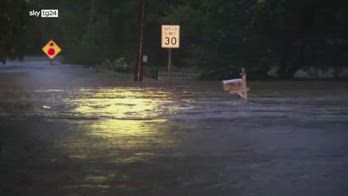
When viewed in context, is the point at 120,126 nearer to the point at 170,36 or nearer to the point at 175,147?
the point at 175,147

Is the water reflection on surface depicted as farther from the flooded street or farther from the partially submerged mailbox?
the partially submerged mailbox

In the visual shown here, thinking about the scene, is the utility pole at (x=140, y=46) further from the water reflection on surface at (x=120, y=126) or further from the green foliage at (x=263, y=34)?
the water reflection on surface at (x=120, y=126)

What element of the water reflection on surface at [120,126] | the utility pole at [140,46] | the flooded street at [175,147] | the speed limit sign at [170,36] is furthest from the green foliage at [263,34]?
the flooded street at [175,147]

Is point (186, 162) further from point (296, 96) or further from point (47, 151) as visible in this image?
point (296, 96)

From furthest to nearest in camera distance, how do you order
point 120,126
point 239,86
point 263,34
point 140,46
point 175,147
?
point 263,34 < point 140,46 < point 239,86 < point 120,126 < point 175,147

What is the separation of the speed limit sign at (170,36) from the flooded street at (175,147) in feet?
23.7

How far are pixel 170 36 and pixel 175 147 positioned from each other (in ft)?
58.3

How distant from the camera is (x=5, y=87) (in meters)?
29.8

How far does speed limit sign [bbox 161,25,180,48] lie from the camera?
29344mm

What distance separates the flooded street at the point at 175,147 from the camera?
880cm

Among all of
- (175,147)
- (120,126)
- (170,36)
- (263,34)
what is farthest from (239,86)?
(263,34)

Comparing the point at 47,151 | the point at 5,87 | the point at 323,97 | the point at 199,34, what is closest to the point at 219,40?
the point at 199,34

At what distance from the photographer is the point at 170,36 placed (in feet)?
96.6

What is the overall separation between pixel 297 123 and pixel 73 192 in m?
8.40
